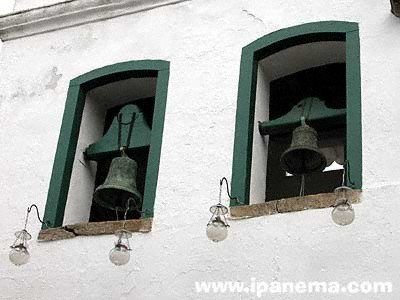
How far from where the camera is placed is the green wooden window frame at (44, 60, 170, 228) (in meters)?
6.58

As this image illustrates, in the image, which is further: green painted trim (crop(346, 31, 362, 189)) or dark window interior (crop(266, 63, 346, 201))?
dark window interior (crop(266, 63, 346, 201))

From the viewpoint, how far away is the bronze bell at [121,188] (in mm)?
6570

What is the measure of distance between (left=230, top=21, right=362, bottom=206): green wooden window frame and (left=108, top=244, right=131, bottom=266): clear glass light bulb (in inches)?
33.6

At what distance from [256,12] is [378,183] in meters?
2.08

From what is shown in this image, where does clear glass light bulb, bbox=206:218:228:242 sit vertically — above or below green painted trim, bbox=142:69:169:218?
below

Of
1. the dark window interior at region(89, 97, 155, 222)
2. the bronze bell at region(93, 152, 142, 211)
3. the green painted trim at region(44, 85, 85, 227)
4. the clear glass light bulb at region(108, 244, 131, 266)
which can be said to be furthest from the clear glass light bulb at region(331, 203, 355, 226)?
the green painted trim at region(44, 85, 85, 227)

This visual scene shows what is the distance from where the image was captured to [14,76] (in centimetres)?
784

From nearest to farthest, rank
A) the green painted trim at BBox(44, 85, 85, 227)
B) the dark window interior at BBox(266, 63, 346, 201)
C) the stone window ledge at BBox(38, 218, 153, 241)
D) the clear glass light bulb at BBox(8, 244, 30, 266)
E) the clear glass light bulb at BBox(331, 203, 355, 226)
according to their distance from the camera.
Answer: the clear glass light bulb at BBox(331, 203, 355, 226), the clear glass light bulb at BBox(8, 244, 30, 266), the stone window ledge at BBox(38, 218, 153, 241), the green painted trim at BBox(44, 85, 85, 227), the dark window interior at BBox(266, 63, 346, 201)

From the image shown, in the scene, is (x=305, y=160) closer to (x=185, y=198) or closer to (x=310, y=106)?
(x=310, y=106)

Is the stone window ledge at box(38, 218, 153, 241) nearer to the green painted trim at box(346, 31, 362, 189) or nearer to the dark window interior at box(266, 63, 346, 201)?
the dark window interior at box(266, 63, 346, 201)

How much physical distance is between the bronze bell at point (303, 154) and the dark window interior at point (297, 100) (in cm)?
50

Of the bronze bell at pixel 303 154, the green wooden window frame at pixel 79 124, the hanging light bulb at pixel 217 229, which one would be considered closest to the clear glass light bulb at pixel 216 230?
the hanging light bulb at pixel 217 229

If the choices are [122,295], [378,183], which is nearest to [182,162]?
[122,295]

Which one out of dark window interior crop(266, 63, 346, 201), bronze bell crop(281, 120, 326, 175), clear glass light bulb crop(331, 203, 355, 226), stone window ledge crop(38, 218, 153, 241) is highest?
dark window interior crop(266, 63, 346, 201)
